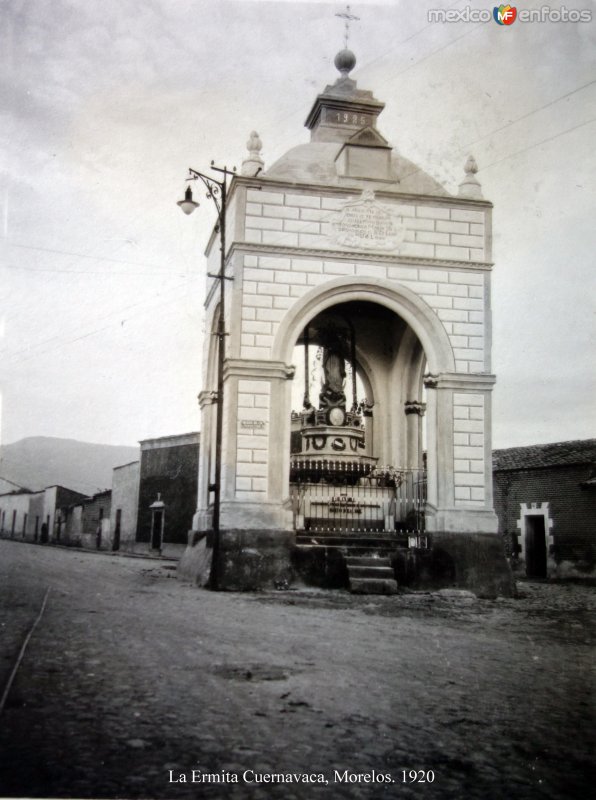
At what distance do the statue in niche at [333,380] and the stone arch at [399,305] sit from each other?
3305 millimetres

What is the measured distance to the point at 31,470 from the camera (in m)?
66.9

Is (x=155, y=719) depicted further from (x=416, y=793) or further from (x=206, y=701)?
(x=416, y=793)

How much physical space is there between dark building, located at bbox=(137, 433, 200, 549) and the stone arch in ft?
60.5

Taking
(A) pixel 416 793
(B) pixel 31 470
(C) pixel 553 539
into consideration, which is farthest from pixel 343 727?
(B) pixel 31 470

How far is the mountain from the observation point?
209ft

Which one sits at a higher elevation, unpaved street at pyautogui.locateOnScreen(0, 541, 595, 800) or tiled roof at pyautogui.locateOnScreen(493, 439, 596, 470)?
tiled roof at pyautogui.locateOnScreen(493, 439, 596, 470)

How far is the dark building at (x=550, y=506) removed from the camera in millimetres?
22062

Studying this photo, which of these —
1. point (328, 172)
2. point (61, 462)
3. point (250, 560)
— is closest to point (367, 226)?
point (328, 172)

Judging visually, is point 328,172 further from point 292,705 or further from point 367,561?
point 292,705

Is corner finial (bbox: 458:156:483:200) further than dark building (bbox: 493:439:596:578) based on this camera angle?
No

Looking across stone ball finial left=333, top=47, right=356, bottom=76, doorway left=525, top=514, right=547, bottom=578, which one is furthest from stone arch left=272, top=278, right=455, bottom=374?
doorway left=525, top=514, right=547, bottom=578

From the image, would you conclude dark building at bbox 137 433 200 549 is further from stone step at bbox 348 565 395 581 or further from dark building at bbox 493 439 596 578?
stone step at bbox 348 565 395 581

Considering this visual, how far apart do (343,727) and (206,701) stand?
1.03 metres

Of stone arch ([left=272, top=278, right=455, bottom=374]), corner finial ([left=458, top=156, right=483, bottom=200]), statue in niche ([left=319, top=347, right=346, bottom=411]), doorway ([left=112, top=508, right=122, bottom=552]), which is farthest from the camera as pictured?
doorway ([left=112, top=508, right=122, bottom=552])
